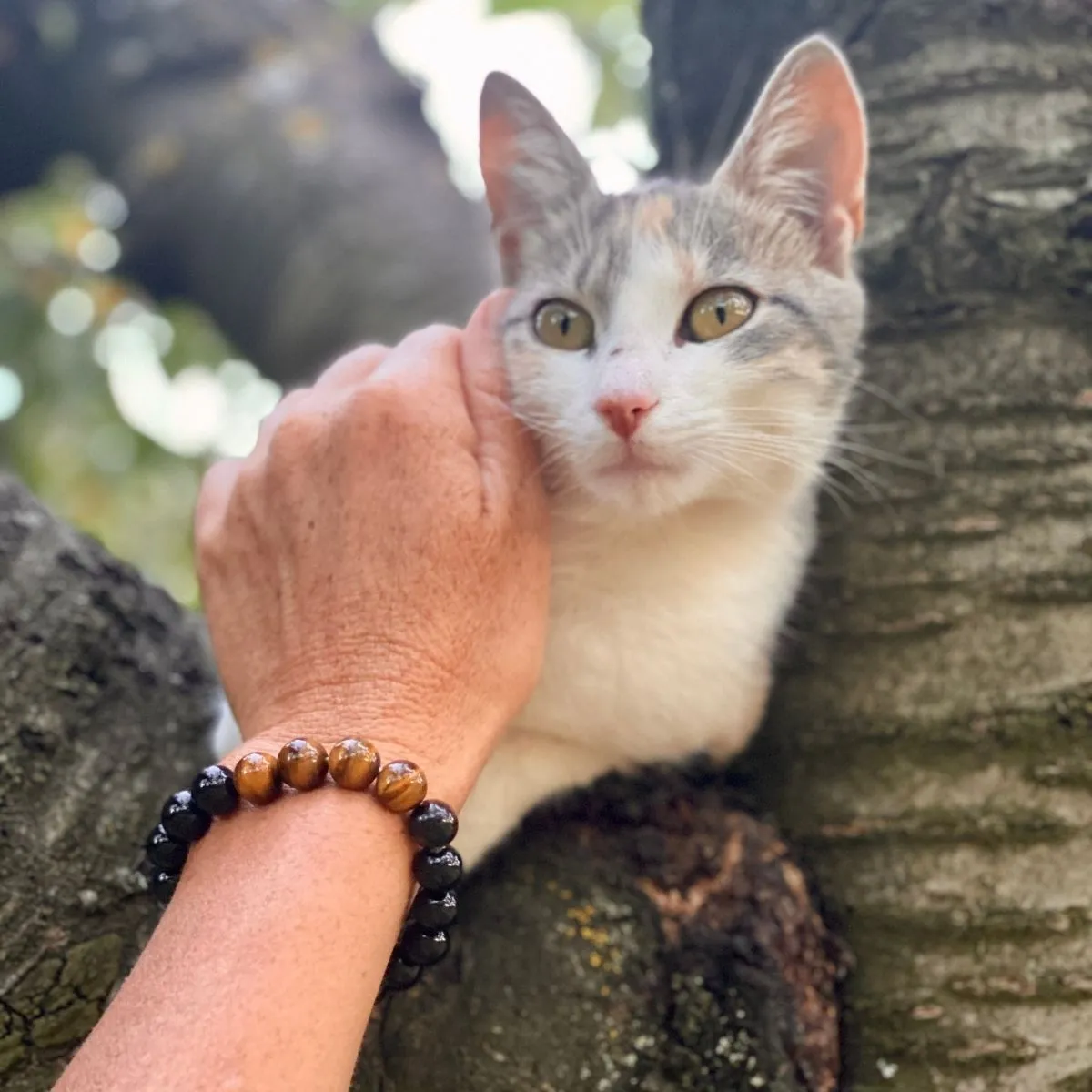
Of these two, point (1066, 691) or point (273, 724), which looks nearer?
point (273, 724)

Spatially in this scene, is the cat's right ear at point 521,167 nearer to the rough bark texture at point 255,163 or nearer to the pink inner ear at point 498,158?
the pink inner ear at point 498,158

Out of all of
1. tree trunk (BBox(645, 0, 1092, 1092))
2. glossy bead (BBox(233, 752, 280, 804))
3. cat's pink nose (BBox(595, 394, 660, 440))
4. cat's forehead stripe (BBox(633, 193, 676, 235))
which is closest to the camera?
glossy bead (BBox(233, 752, 280, 804))

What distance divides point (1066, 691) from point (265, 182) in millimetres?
1760

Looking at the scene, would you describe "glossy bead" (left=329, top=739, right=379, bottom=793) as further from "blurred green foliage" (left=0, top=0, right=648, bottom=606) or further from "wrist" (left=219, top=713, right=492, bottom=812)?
"blurred green foliage" (left=0, top=0, right=648, bottom=606)

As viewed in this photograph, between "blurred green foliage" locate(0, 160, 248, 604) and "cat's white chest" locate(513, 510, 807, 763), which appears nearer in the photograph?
"cat's white chest" locate(513, 510, 807, 763)

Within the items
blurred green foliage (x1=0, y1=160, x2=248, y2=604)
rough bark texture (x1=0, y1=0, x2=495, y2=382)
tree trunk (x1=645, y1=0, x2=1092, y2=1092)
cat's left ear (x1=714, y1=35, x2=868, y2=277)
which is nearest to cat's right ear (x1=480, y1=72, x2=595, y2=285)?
cat's left ear (x1=714, y1=35, x2=868, y2=277)

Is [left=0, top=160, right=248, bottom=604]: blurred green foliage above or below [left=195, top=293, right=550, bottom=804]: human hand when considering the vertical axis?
below

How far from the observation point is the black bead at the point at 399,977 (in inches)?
36.8

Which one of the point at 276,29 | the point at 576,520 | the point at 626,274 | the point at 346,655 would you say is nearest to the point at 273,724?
the point at 346,655

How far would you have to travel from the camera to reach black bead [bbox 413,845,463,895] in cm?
85

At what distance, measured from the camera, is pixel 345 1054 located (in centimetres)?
73

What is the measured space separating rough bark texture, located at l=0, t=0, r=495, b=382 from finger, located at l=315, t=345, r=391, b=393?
779mm

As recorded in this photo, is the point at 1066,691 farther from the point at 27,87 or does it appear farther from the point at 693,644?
the point at 27,87

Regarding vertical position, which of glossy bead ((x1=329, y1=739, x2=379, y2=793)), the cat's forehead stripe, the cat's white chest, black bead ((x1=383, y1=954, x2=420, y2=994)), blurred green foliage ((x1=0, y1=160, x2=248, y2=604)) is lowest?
blurred green foliage ((x1=0, y1=160, x2=248, y2=604))
